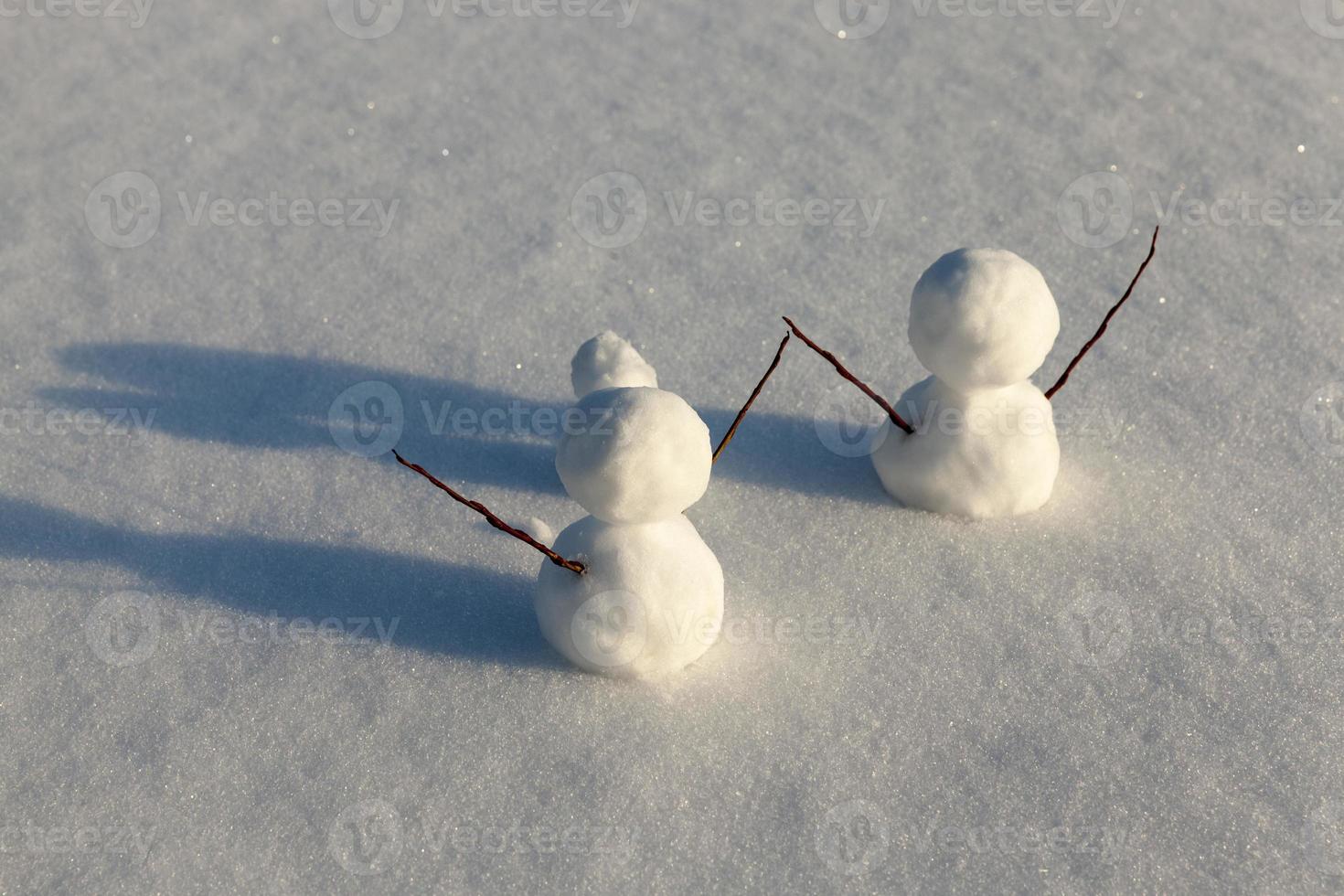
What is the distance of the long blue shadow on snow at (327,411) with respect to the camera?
2.64 meters

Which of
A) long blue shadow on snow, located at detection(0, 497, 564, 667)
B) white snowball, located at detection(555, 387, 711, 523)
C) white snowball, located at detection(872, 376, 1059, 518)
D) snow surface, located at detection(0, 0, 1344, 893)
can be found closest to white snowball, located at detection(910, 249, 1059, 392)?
white snowball, located at detection(872, 376, 1059, 518)

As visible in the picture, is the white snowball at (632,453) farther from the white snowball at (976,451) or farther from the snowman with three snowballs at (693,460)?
the white snowball at (976,451)

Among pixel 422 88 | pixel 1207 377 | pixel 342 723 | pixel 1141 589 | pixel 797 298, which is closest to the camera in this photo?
pixel 342 723

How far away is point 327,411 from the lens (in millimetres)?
2812

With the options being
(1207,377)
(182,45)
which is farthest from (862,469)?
(182,45)

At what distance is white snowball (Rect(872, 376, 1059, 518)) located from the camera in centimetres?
238

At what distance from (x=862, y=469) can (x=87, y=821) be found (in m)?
1.58

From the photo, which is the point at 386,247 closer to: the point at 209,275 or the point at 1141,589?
the point at 209,275

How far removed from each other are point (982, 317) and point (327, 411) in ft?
4.81

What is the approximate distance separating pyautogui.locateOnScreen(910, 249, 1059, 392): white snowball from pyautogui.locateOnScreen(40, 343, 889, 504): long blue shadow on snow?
1.33 ft

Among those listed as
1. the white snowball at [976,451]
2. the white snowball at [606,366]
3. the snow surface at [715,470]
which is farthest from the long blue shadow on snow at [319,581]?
the white snowball at [976,451]

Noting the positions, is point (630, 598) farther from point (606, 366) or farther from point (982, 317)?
→ point (982, 317)

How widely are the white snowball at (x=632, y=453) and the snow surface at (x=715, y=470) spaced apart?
1.28 ft

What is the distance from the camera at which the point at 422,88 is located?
12.6ft
